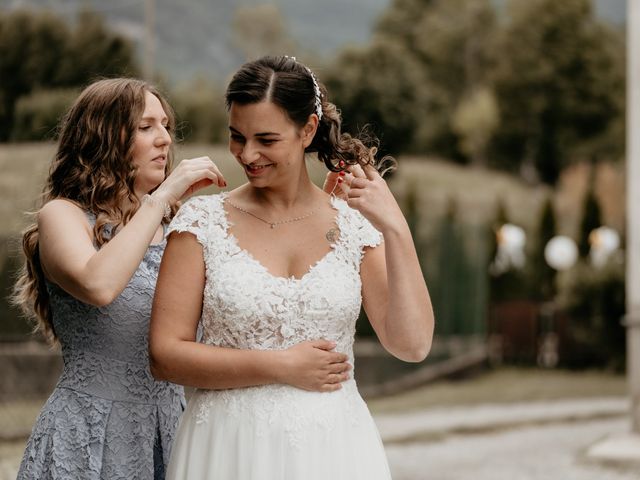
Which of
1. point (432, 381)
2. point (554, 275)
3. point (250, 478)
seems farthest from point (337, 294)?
point (554, 275)

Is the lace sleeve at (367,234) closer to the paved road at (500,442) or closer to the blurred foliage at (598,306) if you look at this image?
the paved road at (500,442)

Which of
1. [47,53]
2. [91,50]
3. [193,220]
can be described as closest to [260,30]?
[91,50]

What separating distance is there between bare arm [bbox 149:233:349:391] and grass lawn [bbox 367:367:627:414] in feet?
40.5

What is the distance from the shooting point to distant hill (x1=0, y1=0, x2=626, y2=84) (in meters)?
44.5

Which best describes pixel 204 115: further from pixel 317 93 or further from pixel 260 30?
pixel 317 93

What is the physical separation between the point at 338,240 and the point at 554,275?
23451mm

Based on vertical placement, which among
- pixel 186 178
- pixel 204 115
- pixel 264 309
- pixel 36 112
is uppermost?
pixel 204 115

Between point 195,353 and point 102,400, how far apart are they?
0.54 metres

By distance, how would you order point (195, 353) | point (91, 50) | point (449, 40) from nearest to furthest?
1. point (195, 353)
2. point (91, 50)
3. point (449, 40)

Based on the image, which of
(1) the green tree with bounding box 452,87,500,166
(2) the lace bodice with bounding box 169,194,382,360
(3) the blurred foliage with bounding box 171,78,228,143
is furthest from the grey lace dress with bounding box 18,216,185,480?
(1) the green tree with bounding box 452,87,500,166

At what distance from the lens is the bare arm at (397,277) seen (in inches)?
123

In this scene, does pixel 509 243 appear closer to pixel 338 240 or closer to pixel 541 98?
pixel 338 240

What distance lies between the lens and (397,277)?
3123 mm

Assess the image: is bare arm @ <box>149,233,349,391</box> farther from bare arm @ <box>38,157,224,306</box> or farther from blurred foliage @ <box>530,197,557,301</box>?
blurred foliage @ <box>530,197,557,301</box>
